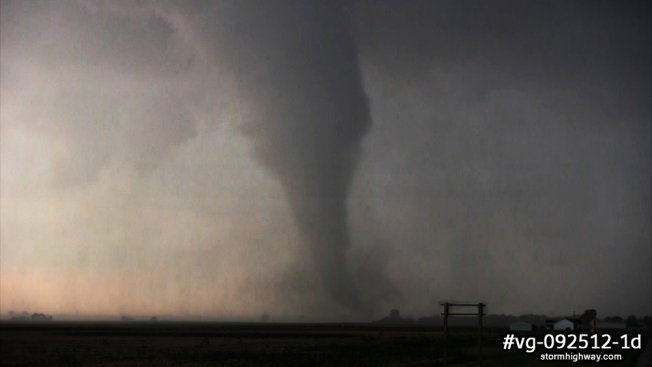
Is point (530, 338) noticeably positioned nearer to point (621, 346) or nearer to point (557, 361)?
point (557, 361)

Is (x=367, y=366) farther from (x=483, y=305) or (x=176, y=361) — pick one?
(x=176, y=361)

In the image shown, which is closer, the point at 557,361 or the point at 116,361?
the point at 557,361

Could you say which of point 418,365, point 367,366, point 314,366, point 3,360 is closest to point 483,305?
point 418,365

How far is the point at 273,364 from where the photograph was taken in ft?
181

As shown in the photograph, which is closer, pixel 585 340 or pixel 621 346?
pixel 585 340

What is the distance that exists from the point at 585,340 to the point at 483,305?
6.38 meters

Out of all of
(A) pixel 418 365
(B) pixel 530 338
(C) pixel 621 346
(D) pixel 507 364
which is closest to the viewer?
(B) pixel 530 338

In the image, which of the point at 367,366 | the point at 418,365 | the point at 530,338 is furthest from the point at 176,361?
the point at 530,338

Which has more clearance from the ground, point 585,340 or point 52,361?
point 585,340

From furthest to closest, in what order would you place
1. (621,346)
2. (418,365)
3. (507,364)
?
(418,365), (621,346), (507,364)

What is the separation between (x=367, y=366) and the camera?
49.9 metres

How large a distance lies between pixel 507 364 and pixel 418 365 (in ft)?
28.2

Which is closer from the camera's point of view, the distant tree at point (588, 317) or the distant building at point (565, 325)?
the distant tree at point (588, 317)

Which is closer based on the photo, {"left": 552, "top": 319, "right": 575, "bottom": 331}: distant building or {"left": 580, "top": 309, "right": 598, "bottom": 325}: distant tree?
{"left": 580, "top": 309, "right": 598, "bottom": 325}: distant tree
